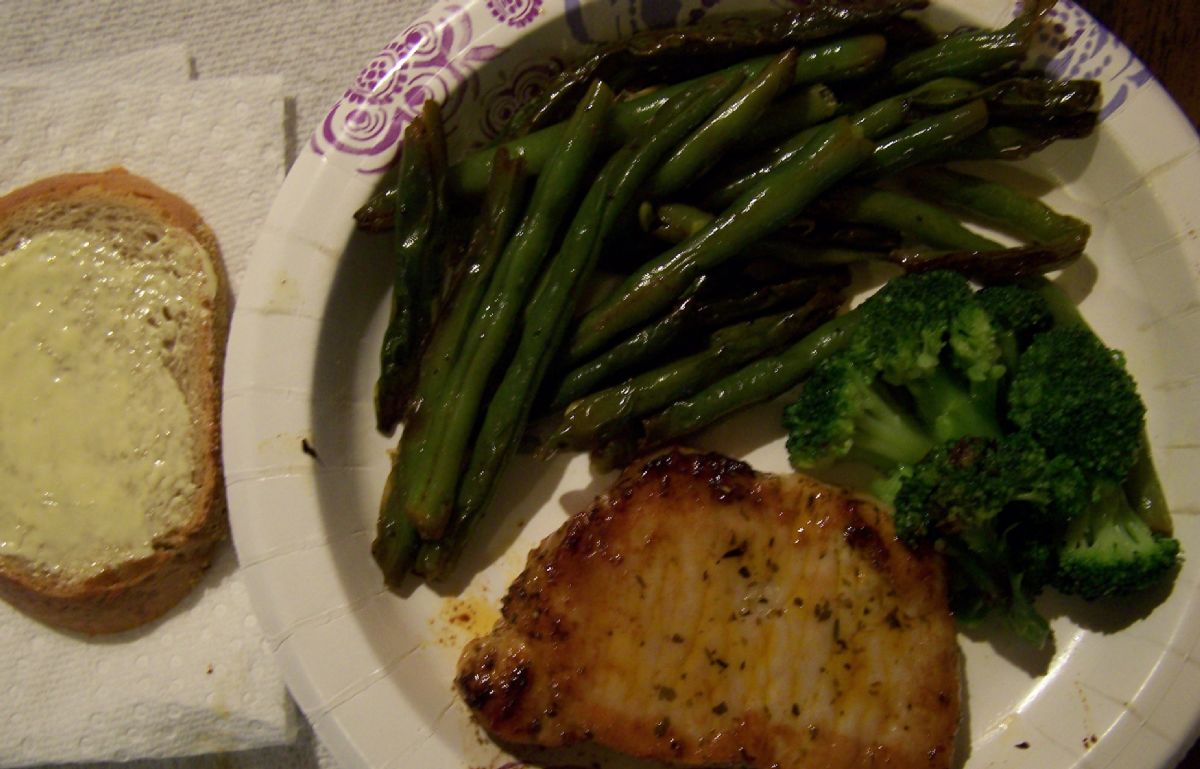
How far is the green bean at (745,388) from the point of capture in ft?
8.33

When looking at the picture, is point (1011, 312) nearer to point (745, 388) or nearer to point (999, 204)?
point (999, 204)

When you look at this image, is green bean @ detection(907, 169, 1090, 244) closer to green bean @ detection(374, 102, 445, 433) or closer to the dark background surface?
the dark background surface

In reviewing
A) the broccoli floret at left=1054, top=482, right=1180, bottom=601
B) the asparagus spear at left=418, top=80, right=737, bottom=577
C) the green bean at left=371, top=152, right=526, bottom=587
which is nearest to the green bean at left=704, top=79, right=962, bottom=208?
the asparagus spear at left=418, top=80, right=737, bottom=577

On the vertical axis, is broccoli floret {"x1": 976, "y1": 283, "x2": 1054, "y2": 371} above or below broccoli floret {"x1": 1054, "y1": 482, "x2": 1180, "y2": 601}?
above

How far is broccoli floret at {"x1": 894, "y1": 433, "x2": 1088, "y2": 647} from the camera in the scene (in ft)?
7.58

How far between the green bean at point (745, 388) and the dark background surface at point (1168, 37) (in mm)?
1544

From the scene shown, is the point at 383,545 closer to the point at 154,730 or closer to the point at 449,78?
the point at 154,730

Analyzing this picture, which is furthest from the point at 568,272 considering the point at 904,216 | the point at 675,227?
the point at 904,216

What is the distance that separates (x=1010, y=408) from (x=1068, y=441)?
7.5 inches

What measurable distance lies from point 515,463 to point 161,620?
149cm

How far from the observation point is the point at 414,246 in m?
2.49

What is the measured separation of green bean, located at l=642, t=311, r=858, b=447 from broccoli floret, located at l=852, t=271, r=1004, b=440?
0.11m

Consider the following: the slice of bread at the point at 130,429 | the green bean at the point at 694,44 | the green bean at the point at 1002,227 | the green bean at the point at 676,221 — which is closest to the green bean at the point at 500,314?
the green bean at the point at 694,44

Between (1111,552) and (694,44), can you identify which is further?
(694,44)
